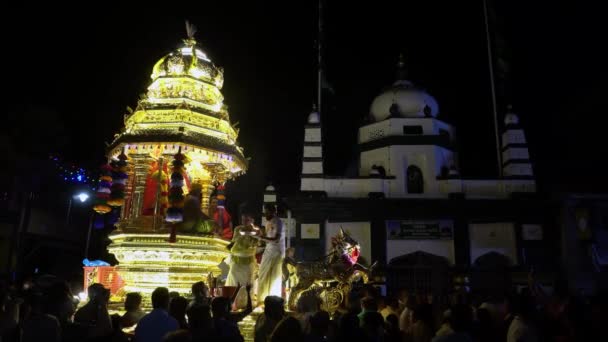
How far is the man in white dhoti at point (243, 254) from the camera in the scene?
8.66m

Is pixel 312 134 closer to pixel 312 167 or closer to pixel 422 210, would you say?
pixel 312 167

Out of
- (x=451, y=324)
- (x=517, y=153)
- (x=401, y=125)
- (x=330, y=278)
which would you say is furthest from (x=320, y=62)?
(x=451, y=324)

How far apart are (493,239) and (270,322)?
21851mm

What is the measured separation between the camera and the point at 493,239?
23.7 metres

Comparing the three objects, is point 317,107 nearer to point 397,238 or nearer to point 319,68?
point 319,68

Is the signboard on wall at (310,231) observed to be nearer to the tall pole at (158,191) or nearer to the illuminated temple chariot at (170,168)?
the illuminated temple chariot at (170,168)

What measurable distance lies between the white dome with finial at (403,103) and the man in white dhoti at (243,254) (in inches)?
766

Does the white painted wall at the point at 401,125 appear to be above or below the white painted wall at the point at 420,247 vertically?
above

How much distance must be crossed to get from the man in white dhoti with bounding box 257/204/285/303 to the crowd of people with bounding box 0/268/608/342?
234cm

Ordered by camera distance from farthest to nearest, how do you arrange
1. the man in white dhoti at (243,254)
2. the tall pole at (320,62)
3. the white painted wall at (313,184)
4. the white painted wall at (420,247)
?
the tall pole at (320,62)
the white painted wall at (313,184)
the white painted wall at (420,247)
the man in white dhoti at (243,254)

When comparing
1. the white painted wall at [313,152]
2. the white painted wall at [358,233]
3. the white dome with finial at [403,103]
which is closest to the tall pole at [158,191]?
the white painted wall at [358,233]

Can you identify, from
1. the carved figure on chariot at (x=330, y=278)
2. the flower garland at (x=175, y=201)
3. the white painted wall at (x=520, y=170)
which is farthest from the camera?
the white painted wall at (x=520, y=170)

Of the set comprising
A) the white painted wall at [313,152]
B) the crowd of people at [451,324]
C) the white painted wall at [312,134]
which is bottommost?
the crowd of people at [451,324]

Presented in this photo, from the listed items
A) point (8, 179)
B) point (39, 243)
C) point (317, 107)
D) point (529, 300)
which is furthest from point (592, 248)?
point (8, 179)
